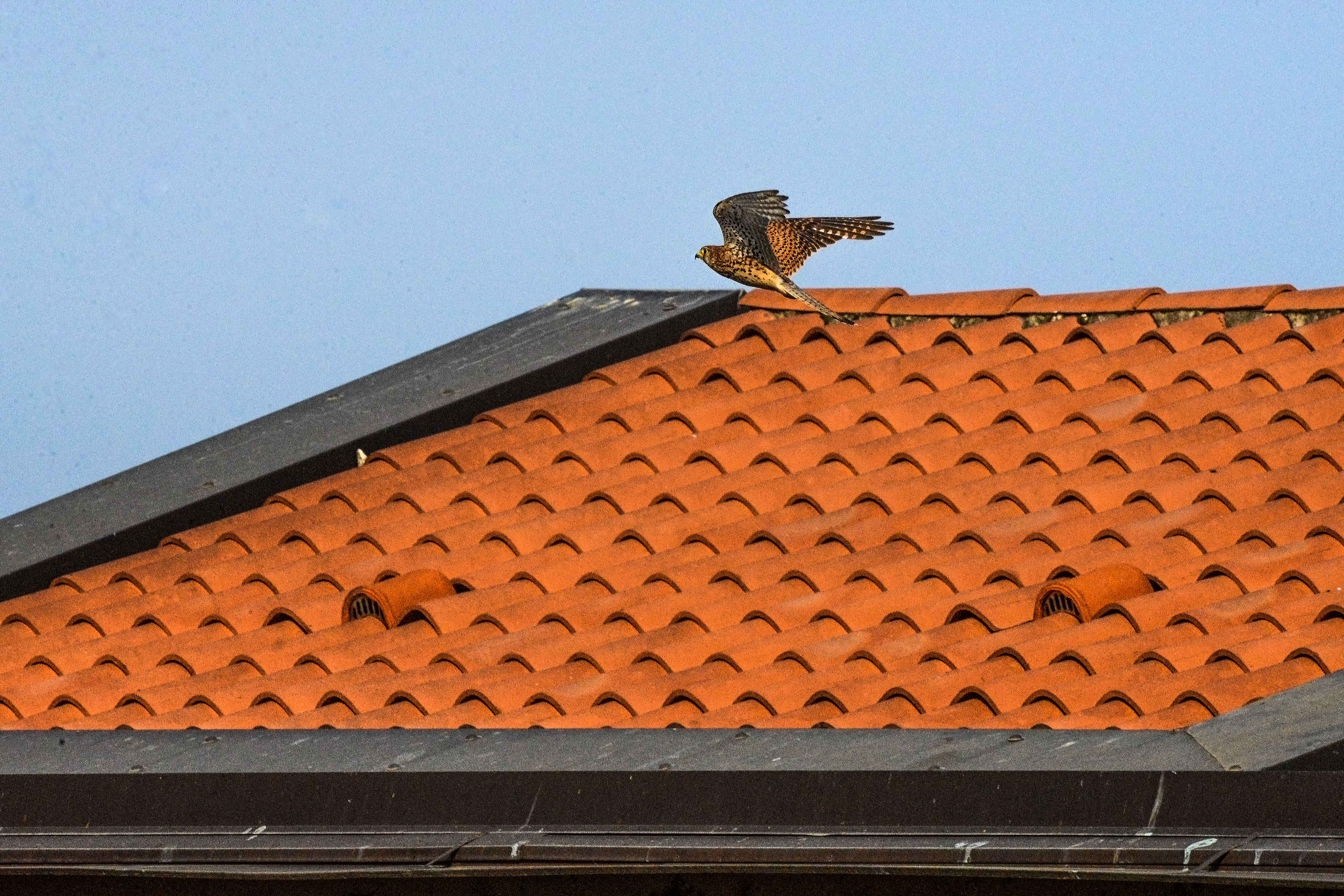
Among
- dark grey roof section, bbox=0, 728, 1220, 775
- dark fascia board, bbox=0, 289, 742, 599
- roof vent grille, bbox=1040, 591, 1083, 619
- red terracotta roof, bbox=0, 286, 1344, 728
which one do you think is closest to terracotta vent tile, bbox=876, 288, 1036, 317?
red terracotta roof, bbox=0, 286, 1344, 728

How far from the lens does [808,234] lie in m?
9.50

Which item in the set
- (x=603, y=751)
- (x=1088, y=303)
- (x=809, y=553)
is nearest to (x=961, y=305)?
(x=1088, y=303)

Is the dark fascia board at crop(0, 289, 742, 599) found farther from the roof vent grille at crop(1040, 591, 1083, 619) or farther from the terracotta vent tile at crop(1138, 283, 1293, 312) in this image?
the roof vent grille at crop(1040, 591, 1083, 619)

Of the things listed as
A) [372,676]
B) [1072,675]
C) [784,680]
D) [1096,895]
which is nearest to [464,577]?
[372,676]

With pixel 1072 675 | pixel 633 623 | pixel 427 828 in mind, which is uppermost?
pixel 633 623

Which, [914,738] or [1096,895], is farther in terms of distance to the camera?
[914,738]

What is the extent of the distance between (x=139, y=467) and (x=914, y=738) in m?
4.98

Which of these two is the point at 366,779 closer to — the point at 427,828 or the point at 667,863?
the point at 427,828

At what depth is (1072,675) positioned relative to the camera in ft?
18.4

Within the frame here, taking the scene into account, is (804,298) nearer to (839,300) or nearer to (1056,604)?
(839,300)

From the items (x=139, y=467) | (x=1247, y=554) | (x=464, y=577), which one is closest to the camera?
(x=1247, y=554)

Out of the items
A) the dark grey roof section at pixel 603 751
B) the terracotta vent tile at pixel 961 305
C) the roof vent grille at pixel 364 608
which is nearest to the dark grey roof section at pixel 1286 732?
the dark grey roof section at pixel 603 751

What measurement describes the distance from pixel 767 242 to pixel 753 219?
110 mm

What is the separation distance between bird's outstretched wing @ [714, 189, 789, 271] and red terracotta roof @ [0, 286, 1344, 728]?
1.06 feet
